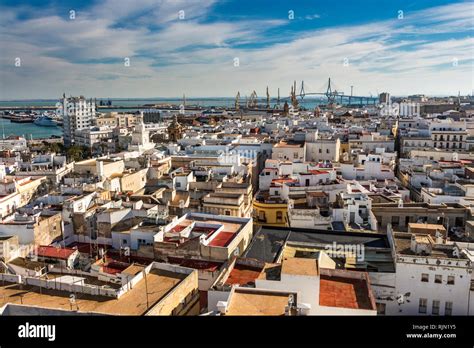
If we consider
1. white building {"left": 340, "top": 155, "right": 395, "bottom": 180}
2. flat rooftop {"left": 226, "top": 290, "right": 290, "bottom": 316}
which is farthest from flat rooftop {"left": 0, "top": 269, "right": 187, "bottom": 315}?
white building {"left": 340, "top": 155, "right": 395, "bottom": 180}

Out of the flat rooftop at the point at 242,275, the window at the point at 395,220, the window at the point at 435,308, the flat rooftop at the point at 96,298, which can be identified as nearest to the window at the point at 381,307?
the window at the point at 435,308

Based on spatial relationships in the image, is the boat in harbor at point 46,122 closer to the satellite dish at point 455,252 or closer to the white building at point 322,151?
the white building at point 322,151

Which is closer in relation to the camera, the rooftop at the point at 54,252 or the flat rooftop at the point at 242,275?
the flat rooftop at the point at 242,275

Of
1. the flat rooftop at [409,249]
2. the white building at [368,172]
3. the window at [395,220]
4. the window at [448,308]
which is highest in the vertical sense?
the white building at [368,172]

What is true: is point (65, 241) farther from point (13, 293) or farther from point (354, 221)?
point (354, 221)

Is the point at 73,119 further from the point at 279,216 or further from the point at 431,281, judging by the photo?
the point at 431,281

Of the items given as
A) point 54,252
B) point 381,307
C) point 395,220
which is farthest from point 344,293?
point 54,252

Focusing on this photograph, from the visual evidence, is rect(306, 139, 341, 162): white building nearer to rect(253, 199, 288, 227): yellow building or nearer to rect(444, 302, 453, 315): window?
rect(253, 199, 288, 227): yellow building

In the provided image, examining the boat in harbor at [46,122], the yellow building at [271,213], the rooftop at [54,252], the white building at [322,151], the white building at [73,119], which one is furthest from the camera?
the boat in harbor at [46,122]
